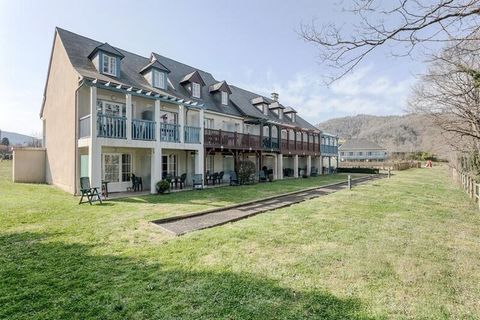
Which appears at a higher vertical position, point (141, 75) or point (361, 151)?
point (141, 75)

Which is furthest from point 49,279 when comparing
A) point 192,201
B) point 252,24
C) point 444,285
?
point 252,24

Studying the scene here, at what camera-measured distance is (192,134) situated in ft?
55.1

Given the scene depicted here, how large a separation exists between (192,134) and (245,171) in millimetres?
4993

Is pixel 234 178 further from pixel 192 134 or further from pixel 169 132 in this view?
pixel 169 132

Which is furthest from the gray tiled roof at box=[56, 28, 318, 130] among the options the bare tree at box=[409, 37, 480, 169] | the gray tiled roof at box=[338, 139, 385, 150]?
the gray tiled roof at box=[338, 139, 385, 150]

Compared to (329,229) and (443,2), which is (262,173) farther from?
(443,2)

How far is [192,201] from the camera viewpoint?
11719mm

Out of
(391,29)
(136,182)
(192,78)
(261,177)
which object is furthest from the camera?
(261,177)

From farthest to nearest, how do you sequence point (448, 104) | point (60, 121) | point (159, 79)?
1. point (159, 79)
2. point (60, 121)
3. point (448, 104)

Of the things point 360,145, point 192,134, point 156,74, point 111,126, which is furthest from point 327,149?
point 360,145

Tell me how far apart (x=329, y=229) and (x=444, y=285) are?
3.34 meters

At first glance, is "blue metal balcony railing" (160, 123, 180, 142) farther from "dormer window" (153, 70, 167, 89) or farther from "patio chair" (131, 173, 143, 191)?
"dormer window" (153, 70, 167, 89)

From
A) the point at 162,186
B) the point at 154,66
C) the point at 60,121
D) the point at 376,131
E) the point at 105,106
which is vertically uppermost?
the point at 376,131

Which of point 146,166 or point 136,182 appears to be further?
point 146,166
